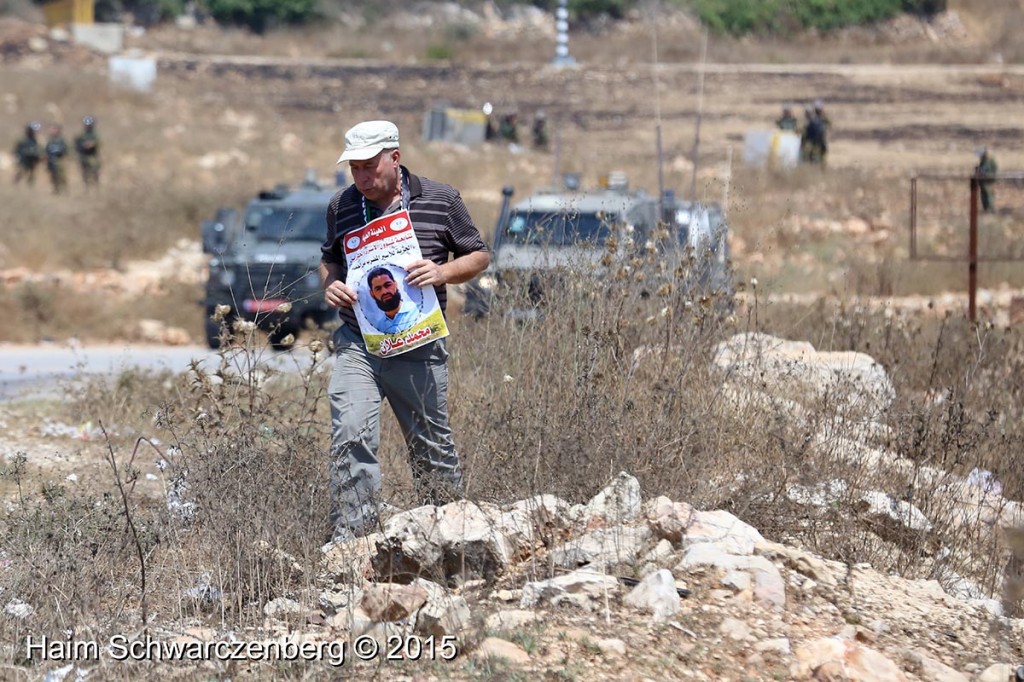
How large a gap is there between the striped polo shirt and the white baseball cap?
0.28m

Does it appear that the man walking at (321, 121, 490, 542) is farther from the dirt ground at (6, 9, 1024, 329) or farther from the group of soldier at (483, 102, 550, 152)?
the group of soldier at (483, 102, 550, 152)

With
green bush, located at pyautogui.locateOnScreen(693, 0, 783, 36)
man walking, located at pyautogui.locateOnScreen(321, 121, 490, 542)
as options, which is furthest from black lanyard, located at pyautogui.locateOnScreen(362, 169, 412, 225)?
green bush, located at pyautogui.locateOnScreen(693, 0, 783, 36)

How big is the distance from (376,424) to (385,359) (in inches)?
10.3

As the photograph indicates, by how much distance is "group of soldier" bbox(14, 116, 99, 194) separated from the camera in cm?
2611

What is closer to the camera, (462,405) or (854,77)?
(462,405)

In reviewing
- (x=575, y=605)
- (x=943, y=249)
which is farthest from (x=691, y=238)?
(x=943, y=249)

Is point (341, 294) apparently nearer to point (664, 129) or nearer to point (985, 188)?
point (985, 188)

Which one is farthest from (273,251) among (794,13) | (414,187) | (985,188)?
(794,13)

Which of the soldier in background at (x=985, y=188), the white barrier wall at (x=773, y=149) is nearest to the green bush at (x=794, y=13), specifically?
the white barrier wall at (x=773, y=149)

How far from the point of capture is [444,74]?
4831cm

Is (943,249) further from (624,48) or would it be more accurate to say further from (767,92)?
(624,48)

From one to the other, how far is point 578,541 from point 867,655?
1.15 m

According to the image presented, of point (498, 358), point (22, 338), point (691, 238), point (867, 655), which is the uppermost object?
point (691, 238)

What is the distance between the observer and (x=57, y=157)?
26.2 m
